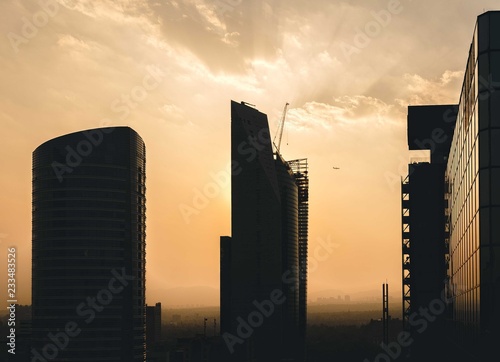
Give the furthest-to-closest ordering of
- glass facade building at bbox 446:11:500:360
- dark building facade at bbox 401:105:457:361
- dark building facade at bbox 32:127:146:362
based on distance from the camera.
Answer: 1. dark building facade at bbox 32:127:146:362
2. dark building facade at bbox 401:105:457:361
3. glass facade building at bbox 446:11:500:360

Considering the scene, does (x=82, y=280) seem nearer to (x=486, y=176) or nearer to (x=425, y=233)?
(x=425, y=233)

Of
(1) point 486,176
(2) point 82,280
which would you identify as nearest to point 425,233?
(1) point 486,176

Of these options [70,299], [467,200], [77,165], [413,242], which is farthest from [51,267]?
[467,200]

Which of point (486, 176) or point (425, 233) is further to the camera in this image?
point (425, 233)

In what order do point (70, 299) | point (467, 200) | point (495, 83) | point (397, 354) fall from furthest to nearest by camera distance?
point (70, 299)
point (397, 354)
point (467, 200)
point (495, 83)

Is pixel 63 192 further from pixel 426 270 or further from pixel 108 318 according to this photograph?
pixel 426 270

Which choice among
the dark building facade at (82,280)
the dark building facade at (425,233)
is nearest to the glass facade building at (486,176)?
the dark building facade at (425,233)

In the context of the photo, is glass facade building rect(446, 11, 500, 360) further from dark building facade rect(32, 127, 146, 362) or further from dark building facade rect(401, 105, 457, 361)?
dark building facade rect(32, 127, 146, 362)

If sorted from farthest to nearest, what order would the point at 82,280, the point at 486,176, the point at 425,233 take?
the point at 82,280 → the point at 425,233 → the point at 486,176

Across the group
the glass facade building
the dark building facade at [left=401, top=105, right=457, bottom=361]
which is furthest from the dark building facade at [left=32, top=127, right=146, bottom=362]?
the glass facade building

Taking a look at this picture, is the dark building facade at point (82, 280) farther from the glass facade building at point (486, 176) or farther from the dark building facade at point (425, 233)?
the glass facade building at point (486, 176)

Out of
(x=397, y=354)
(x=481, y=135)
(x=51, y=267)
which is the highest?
(x=481, y=135)
